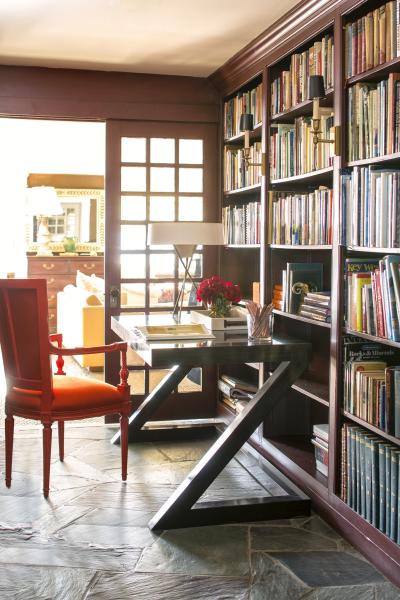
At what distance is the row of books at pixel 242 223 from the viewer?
453 centimetres

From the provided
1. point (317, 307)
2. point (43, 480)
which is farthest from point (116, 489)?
point (317, 307)

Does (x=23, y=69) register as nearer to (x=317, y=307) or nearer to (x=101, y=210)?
(x=317, y=307)

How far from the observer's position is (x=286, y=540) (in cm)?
320

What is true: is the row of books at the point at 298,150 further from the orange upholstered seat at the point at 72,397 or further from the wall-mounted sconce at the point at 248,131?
the orange upholstered seat at the point at 72,397

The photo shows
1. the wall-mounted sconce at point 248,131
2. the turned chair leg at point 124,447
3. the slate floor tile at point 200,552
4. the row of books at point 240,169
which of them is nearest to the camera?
the slate floor tile at point 200,552

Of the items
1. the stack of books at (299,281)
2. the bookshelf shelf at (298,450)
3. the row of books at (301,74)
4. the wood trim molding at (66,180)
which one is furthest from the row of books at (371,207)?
the wood trim molding at (66,180)

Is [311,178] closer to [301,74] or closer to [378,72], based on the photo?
[301,74]

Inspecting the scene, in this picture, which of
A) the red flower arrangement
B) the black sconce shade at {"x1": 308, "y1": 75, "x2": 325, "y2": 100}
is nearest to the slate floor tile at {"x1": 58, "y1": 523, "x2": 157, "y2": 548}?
the red flower arrangement

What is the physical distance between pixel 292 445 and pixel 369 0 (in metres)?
2.38

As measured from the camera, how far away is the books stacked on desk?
185 inches

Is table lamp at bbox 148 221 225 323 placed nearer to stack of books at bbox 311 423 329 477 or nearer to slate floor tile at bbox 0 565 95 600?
stack of books at bbox 311 423 329 477

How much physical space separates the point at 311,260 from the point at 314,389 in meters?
0.93

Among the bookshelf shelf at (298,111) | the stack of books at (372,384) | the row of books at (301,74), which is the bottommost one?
the stack of books at (372,384)

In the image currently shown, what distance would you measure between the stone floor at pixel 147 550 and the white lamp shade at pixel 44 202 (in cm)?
601
